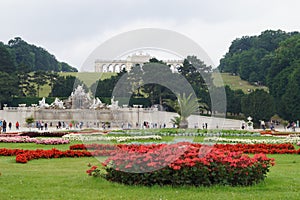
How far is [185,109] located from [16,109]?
2408 centimetres

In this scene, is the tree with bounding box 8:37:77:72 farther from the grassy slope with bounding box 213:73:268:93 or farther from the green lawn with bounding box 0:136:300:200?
the green lawn with bounding box 0:136:300:200

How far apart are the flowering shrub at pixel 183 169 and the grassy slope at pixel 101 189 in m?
0.21

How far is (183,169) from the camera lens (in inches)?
392

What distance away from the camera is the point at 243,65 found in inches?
3322

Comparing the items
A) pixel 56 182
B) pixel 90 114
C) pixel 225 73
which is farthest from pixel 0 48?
pixel 56 182

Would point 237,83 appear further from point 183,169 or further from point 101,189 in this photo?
point 101,189

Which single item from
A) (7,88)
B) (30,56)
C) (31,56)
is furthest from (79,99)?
(31,56)

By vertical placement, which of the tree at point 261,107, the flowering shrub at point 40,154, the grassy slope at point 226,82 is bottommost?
the flowering shrub at point 40,154

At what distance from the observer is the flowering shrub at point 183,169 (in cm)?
997

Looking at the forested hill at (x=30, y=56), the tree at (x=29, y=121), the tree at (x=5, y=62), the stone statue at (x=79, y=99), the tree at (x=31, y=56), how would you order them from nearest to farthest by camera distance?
the tree at (x=29, y=121), the stone statue at (x=79, y=99), the tree at (x=5, y=62), the forested hill at (x=30, y=56), the tree at (x=31, y=56)

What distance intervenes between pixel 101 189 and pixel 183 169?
1615mm

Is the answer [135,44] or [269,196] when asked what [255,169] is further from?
[135,44]

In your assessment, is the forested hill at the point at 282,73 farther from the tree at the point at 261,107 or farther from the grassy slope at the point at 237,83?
the tree at the point at 261,107

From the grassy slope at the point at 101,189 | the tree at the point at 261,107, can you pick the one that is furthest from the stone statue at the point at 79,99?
the grassy slope at the point at 101,189
